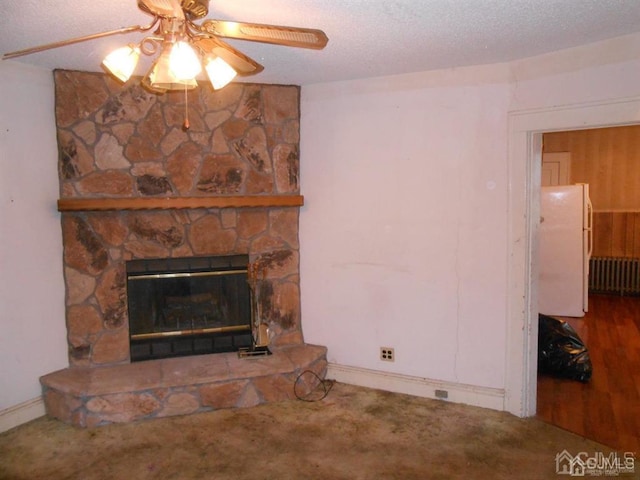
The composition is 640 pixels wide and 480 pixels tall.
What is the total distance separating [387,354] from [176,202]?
1.76 meters

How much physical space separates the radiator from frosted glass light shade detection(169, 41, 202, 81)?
6.43 meters

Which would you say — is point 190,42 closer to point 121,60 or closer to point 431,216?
point 121,60

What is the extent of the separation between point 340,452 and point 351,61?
220 cm

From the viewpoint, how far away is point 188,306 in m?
3.54

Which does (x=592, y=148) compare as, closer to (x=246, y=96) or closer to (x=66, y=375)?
(x=246, y=96)

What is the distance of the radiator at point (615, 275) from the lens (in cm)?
642

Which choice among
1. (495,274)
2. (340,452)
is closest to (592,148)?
(495,274)

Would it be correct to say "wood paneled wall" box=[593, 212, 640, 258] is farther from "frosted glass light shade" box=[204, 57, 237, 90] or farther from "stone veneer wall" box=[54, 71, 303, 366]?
"frosted glass light shade" box=[204, 57, 237, 90]

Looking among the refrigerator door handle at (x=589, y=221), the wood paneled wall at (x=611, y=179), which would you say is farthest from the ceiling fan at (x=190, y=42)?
the wood paneled wall at (x=611, y=179)

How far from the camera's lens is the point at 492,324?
10.1 ft

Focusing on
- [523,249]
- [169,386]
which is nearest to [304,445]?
[169,386]

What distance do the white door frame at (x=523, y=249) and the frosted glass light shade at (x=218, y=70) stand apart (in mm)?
1768

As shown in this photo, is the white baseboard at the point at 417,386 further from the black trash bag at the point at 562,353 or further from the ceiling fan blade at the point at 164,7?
the ceiling fan blade at the point at 164,7

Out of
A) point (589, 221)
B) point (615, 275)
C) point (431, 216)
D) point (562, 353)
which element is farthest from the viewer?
point (615, 275)
